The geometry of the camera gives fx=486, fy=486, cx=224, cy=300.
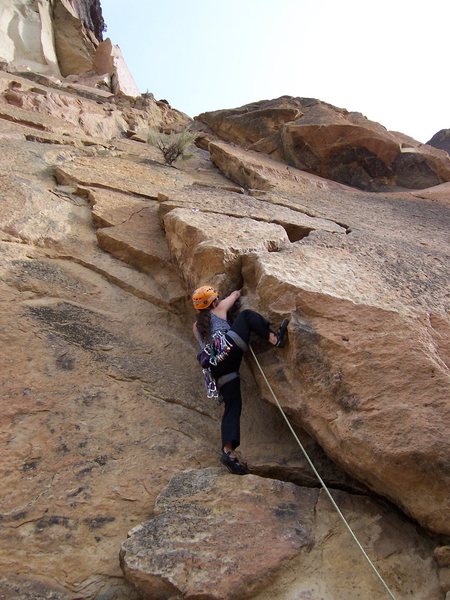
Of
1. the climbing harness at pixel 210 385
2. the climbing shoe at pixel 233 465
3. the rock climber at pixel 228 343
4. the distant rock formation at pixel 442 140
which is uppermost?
the distant rock formation at pixel 442 140

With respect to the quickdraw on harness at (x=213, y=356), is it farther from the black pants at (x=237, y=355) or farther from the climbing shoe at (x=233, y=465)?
the climbing shoe at (x=233, y=465)

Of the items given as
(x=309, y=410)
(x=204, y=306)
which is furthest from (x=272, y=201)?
(x=309, y=410)

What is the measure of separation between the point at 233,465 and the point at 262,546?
64 centimetres

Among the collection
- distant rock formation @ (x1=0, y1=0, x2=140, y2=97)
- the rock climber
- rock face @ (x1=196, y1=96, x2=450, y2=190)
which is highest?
→ distant rock formation @ (x1=0, y1=0, x2=140, y2=97)

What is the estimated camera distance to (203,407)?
420 centimetres

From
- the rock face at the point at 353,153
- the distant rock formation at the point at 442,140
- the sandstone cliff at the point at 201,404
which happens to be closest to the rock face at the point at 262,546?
the sandstone cliff at the point at 201,404

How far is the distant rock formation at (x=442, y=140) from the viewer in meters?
16.8

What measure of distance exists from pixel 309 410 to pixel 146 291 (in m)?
2.28

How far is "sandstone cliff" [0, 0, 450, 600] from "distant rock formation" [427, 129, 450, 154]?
1258cm

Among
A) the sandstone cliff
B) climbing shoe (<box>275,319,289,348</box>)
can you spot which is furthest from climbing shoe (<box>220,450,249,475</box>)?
climbing shoe (<box>275,319,289,348</box>)

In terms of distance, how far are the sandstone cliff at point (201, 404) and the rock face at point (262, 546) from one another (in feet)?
0.03

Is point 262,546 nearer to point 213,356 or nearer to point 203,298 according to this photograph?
point 213,356

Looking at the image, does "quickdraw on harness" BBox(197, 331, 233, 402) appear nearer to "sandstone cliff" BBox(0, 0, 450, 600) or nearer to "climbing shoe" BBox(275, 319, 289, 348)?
"sandstone cliff" BBox(0, 0, 450, 600)

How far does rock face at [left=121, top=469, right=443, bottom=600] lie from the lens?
2.77m
